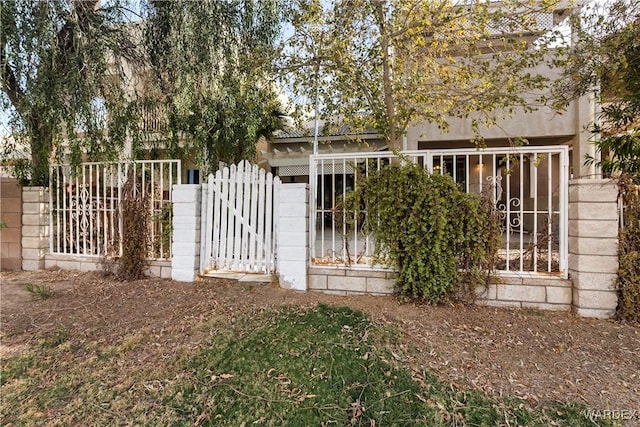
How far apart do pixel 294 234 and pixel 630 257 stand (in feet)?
14.6

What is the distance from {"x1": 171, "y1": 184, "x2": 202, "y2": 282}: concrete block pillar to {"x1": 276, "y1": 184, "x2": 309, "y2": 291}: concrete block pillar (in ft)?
5.26

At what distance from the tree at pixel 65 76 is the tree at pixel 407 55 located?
136 inches

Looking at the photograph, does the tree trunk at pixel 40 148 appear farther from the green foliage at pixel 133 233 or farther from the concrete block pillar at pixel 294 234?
the concrete block pillar at pixel 294 234

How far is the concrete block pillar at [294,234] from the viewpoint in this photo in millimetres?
5324

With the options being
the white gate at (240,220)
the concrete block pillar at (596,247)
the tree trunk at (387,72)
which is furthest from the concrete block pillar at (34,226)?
the concrete block pillar at (596,247)

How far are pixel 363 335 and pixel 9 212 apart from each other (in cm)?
787

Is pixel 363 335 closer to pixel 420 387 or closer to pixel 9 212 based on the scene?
pixel 420 387

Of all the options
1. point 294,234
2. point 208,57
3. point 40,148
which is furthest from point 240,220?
point 40,148

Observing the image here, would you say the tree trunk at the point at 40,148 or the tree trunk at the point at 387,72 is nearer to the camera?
the tree trunk at the point at 387,72

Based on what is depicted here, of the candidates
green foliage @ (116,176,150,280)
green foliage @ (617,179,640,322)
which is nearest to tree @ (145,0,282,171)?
green foliage @ (116,176,150,280)

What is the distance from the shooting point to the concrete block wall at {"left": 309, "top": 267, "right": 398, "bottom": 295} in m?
5.11

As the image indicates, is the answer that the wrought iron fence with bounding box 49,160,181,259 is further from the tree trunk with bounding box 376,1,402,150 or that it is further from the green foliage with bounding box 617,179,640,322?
the green foliage with bounding box 617,179,640,322

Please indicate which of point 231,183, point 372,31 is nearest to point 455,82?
point 372,31

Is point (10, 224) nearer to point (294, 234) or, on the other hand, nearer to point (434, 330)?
point (294, 234)
